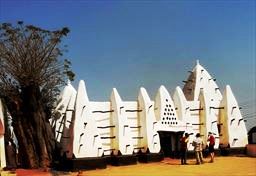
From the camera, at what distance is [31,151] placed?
1977 centimetres

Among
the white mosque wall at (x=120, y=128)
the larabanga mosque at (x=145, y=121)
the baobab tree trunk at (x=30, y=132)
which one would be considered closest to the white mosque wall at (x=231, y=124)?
the larabanga mosque at (x=145, y=121)

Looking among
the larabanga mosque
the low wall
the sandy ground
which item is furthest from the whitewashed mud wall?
the sandy ground

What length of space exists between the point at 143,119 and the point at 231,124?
6.32m

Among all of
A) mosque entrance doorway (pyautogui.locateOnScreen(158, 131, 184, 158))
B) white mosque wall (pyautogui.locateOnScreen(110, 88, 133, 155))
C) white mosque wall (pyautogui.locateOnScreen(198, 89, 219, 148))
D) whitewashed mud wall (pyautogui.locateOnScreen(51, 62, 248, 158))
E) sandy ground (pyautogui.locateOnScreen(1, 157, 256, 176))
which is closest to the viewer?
sandy ground (pyautogui.locateOnScreen(1, 157, 256, 176))

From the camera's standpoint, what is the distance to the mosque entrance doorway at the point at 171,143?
24.6 meters

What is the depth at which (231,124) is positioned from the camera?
26.5 meters

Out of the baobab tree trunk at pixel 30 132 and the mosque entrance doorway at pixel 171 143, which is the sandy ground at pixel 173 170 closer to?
the baobab tree trunk at pixel 30 132

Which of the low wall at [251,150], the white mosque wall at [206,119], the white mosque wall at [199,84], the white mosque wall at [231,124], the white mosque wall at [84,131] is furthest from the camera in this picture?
the white mosque wall at [199,84]

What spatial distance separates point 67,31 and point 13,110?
4.42m

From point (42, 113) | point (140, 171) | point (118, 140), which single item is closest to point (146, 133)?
point (118, 140)

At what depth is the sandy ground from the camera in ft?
58.9

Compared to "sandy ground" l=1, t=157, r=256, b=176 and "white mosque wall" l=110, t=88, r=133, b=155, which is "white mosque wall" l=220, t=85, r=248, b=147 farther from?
"white mosque wall" l=110, t=88, r=133, b=155

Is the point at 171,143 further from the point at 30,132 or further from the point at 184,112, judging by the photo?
the point at 30,132

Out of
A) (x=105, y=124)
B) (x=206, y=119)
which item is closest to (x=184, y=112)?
(x=206, y=119)
